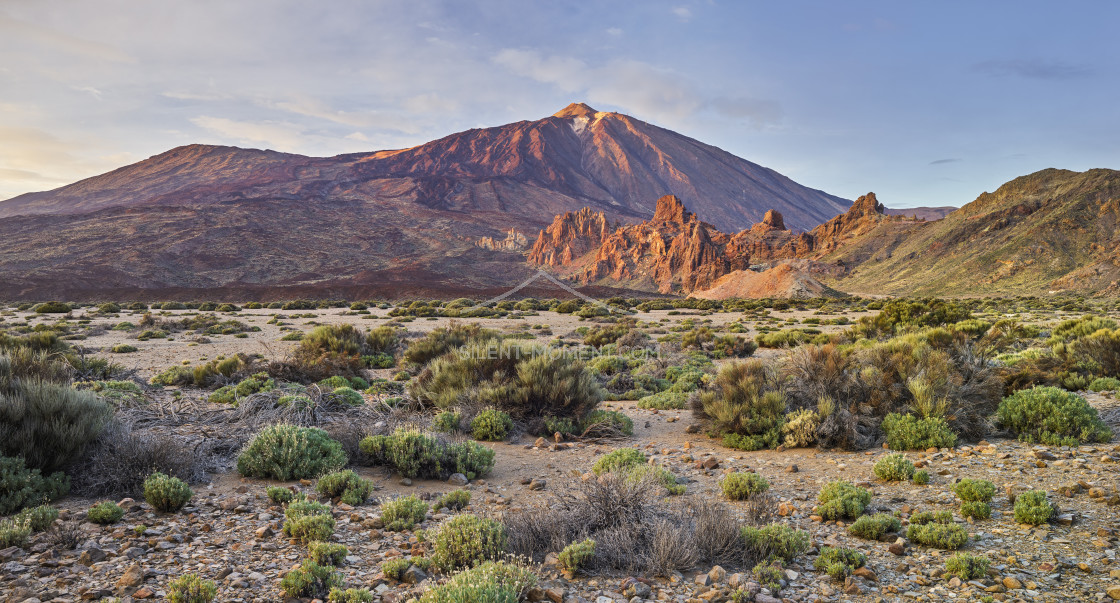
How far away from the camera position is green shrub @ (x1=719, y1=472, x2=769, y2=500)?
5.98 m

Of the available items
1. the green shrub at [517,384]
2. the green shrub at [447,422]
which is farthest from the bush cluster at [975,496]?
the green shrub at [447,422]

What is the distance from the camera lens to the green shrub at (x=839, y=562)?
432 centimetres

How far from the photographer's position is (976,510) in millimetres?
5152

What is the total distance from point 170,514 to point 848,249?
96746mm

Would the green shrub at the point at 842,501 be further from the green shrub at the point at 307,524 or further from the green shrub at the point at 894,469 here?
the green shrub at the point at 307,524

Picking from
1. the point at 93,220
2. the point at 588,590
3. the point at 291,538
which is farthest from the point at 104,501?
the point at 93,220

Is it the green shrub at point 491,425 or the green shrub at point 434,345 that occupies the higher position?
the green shrub at point 434,345

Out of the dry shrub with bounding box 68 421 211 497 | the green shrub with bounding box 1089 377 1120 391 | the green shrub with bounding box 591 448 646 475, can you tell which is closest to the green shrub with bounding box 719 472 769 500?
the green shrub with bounding box 591 448 646 475

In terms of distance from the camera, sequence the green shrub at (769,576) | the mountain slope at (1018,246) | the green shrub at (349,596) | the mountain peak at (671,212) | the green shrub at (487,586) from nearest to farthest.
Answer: the green shrub at (487,586) < the green shrub at (349,596) < the green shrub at (769,576) < the mountain slope at (1018,246) < the mountain peak at (671,212)

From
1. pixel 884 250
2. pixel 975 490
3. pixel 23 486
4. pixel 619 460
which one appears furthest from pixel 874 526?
pixel 884 250

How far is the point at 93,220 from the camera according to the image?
104 m

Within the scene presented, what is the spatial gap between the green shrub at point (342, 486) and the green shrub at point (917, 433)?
6.28 meters

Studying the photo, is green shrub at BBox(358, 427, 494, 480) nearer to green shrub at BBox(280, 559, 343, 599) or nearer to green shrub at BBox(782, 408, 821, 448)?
green shrub at BBox(280, 559, 343, 599)

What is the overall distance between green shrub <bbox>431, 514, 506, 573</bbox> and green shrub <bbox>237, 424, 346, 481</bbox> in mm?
2397
